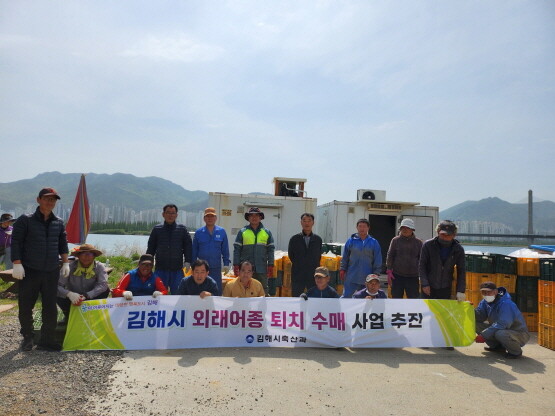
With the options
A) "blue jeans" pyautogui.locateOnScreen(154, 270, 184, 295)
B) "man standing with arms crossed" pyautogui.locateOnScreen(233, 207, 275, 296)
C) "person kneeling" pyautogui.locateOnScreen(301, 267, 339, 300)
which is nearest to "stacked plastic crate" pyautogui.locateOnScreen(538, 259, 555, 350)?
"person kneeling" pyautogui.locateOnScreen(301, 267, 339, 300)

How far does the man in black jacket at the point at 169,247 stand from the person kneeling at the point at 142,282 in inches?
18.3

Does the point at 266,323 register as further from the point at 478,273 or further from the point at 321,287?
the point at 478,273

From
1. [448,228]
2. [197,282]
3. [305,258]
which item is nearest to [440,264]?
[448,228]

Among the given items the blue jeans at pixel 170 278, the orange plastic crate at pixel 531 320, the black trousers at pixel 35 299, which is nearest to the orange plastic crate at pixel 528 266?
the orange plastic crate at pixel 531 320

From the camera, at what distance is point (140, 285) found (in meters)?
5.37

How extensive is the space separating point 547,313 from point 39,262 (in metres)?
6.90

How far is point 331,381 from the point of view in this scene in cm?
387

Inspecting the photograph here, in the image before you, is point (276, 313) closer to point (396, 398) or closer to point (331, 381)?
point (331, 381)

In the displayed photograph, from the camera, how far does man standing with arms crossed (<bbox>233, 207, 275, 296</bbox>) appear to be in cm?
620

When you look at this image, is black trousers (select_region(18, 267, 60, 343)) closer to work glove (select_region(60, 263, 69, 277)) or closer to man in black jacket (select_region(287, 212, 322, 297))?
work glove (select_region(60, 263, 69, 277))

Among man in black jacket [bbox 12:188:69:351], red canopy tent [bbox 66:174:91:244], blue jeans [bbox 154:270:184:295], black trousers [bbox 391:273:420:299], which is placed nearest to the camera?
man in black jacket [bbox 12:188:69:351]

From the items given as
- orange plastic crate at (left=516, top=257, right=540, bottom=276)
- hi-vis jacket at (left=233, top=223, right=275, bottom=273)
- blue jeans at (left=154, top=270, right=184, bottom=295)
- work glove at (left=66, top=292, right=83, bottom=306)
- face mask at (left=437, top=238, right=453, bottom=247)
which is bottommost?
work glove at (left=66, top=292, right=83, bottom=306)

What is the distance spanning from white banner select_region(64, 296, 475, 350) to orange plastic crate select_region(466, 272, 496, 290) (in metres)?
2.09

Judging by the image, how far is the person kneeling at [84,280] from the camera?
5156 millimetres
